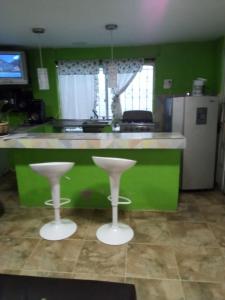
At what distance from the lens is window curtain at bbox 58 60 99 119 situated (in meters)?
4.34

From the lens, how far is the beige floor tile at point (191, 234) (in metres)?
2.08

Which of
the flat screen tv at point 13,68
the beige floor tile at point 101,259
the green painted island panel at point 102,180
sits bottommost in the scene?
the beige floor tile at point 101,259

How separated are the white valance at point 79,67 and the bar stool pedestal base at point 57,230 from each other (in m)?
3.04

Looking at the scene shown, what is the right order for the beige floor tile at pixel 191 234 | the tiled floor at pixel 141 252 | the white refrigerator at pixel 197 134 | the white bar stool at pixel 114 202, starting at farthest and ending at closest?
the white refrigerator at pixel 197 134, the beige floor tile at pixel 191 234, the white bar stool at pixel 114 202, the tiled floor at pixel 141 252

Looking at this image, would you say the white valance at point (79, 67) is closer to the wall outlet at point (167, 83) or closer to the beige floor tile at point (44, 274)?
the wall outlet at point (167, 83)

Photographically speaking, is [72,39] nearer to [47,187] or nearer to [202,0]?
[202,0]

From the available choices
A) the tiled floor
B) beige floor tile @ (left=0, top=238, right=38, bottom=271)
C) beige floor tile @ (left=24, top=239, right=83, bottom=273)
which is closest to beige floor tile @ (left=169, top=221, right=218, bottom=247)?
the tiled floor

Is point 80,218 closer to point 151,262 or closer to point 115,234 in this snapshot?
point 115,234

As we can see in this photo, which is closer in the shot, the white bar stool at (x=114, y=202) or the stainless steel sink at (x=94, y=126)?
the white bar stool at (x=114, y=202)

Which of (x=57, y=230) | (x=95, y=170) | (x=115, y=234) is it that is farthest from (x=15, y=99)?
(x=115, y=234)

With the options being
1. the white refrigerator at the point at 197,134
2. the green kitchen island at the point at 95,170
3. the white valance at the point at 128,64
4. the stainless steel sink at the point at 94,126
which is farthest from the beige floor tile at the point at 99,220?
the white valance at the point at 128,64

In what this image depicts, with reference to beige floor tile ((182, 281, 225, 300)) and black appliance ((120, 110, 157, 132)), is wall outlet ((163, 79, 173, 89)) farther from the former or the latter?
beige floor tile ((182, 281, 225, 300))

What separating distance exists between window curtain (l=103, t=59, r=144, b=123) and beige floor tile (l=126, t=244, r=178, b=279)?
8.94ft

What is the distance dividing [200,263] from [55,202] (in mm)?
1416
